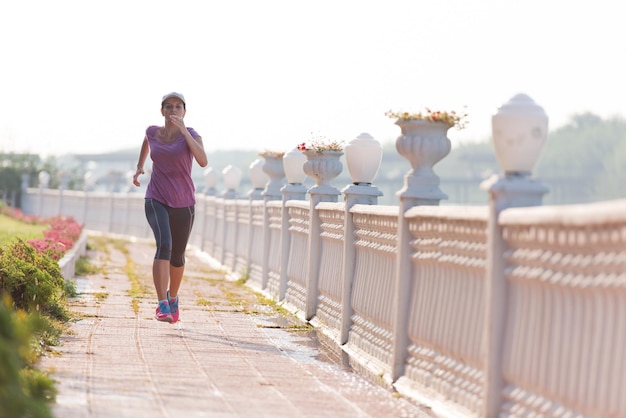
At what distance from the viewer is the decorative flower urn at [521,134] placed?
6.28 meters

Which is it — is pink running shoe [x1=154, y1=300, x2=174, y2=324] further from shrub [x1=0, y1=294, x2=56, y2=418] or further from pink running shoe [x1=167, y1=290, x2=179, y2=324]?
shrub [x1=0, y1=294, x2=56, y2=418]

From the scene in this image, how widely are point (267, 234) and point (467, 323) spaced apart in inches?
363

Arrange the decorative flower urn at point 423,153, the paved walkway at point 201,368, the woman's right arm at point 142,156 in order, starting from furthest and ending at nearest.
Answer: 1. the woman's right arm at point 142,156
2. the decorative flower urn at point 423,153
3. the paved walkway at point 201,368

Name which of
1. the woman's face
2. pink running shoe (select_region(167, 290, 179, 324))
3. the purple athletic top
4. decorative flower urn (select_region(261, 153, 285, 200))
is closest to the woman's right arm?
the purple athletic top

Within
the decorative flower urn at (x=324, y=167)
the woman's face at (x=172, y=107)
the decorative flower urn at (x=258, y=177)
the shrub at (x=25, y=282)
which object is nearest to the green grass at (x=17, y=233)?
the shrub at (x=25, y=282)

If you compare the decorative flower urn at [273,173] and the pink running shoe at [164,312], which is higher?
the decorative flower urn at [273,173]

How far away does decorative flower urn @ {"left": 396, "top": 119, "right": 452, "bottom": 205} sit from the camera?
318 inches

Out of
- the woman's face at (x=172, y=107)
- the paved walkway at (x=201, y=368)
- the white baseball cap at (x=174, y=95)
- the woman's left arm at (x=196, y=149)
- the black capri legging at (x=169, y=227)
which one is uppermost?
the white baseball cap at (x=174, y=95)

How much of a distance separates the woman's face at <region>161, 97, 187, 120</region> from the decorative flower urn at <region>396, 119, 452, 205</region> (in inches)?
123

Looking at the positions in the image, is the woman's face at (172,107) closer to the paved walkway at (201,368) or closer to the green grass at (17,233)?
the paved walkway at (201,368)

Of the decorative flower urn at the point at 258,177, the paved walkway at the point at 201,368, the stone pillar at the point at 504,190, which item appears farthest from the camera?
the decorative flower urn at the point at 258,177

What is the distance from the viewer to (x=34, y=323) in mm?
5250

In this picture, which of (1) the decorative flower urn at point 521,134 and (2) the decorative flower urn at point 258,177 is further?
(2) the decorative flower urn at point 258,177

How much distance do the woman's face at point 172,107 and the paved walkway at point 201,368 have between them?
181cm
